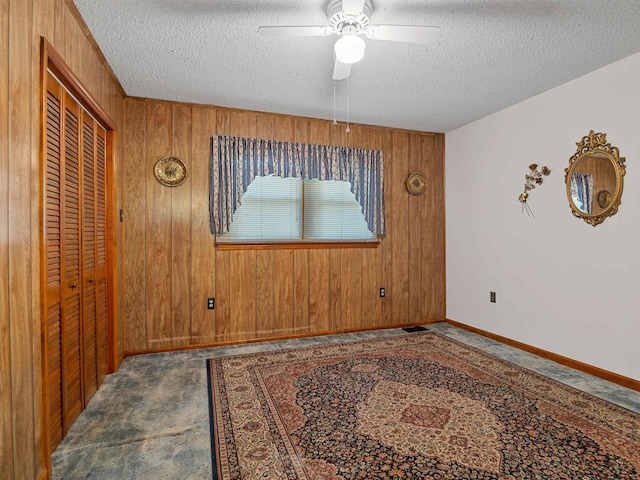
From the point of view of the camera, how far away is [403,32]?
1946 millimetres

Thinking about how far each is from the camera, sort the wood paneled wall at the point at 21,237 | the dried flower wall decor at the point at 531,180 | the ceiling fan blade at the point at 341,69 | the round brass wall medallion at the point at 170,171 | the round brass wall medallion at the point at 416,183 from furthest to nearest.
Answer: the round brass wall medallion at the point at 416,183 < the round brass wall medallion at the point at 170,171 < the dried flower wall decor at the point at 531,180 < the ceiling fan blade at the point at 341,69 < the wood paneled wall at the point at 21,237

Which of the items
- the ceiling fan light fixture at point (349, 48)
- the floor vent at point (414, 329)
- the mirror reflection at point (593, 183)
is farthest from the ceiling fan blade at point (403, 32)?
the floor vent at point (414, 329)

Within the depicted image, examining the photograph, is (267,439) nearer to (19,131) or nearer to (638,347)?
(19,131)

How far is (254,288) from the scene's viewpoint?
374 cm

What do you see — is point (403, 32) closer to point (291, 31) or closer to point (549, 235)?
point (291, 31)

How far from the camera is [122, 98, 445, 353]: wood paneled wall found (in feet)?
11.1

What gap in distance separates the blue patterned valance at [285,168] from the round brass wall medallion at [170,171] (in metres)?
0.29

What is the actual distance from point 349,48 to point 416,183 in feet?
9.00

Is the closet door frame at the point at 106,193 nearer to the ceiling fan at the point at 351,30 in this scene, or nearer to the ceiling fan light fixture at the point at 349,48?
the ceiling fan at the point at 351,30

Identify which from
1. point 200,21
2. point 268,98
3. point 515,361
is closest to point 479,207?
point 515,361

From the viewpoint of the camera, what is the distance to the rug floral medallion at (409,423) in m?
1.68

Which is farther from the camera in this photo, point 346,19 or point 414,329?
point 414,329

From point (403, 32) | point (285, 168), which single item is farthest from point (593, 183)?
point (285, 168)

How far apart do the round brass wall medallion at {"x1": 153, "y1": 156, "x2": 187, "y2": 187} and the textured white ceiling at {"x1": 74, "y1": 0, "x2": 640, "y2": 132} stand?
0.60m
